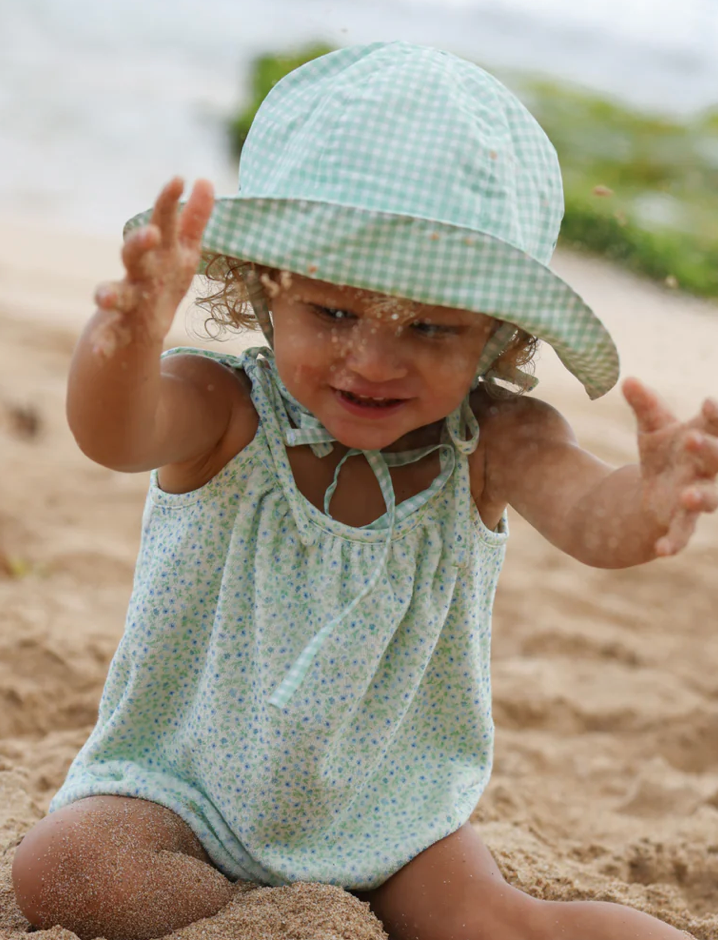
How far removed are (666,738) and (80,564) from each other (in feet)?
5.02

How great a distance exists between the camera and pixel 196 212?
1.23m

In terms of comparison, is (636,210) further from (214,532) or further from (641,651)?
(214,532)

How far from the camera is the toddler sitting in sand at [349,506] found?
135 centimetres

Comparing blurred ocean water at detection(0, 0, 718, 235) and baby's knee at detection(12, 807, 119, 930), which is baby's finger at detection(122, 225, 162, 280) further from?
blurred ocean water at detection(0, 0, 718, 235)

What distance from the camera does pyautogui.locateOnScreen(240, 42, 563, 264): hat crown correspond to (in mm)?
1361

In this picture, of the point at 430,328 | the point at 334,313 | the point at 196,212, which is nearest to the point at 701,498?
the point at 430,328

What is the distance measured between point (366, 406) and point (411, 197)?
11.1 inches

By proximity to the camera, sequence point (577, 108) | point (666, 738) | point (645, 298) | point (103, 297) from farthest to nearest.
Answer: point (577, 108), point (645, 298), point (666, 738), point (103, 297)

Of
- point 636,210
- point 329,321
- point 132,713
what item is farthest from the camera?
point 636,210

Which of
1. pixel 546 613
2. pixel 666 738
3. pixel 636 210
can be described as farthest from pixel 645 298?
pixel 636 210

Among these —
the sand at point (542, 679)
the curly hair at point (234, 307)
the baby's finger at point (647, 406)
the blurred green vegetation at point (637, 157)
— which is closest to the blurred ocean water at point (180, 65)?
the blurred green vegetation at point (637, 157)

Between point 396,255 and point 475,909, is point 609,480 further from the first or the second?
point 475,909

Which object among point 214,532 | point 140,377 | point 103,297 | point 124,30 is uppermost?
point 103,297

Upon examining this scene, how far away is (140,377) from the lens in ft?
4.26
